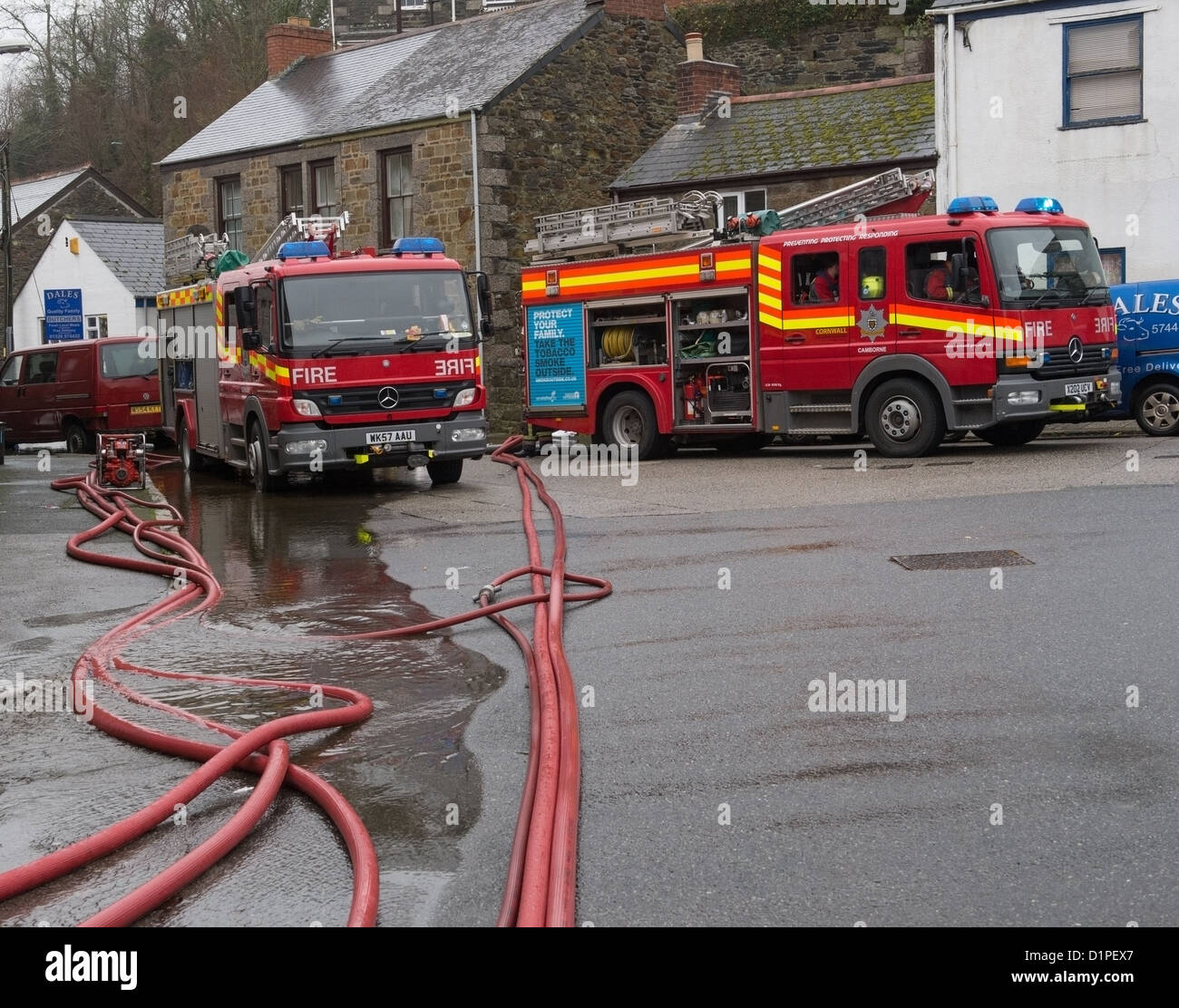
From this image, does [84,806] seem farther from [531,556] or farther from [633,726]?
[531,556]

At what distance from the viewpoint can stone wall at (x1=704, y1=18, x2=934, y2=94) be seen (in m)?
36.5

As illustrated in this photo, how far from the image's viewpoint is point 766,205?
2777 centimetres

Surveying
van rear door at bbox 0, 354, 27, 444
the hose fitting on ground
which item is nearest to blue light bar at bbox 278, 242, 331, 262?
the hose fitting on ground

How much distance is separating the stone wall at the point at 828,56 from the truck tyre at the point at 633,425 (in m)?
17.3

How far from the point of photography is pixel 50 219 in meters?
51.2

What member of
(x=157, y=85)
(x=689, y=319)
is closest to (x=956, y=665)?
(x=689, y=319)

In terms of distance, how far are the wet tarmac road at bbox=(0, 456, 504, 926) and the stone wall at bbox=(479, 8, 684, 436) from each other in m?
17.4

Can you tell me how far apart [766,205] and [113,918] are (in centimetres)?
2475

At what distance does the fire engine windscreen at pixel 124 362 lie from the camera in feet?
86.4

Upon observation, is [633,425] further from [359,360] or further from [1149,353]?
[1149,353]

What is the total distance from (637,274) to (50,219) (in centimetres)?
3580

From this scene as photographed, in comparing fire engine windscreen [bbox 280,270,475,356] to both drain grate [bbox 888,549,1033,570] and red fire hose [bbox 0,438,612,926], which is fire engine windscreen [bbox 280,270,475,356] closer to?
red fire hose [bbox 0,438,612,926]

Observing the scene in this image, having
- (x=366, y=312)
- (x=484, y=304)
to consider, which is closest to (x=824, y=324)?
(x=484, y=304)

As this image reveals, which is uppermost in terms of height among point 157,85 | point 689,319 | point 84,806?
point 157,85
